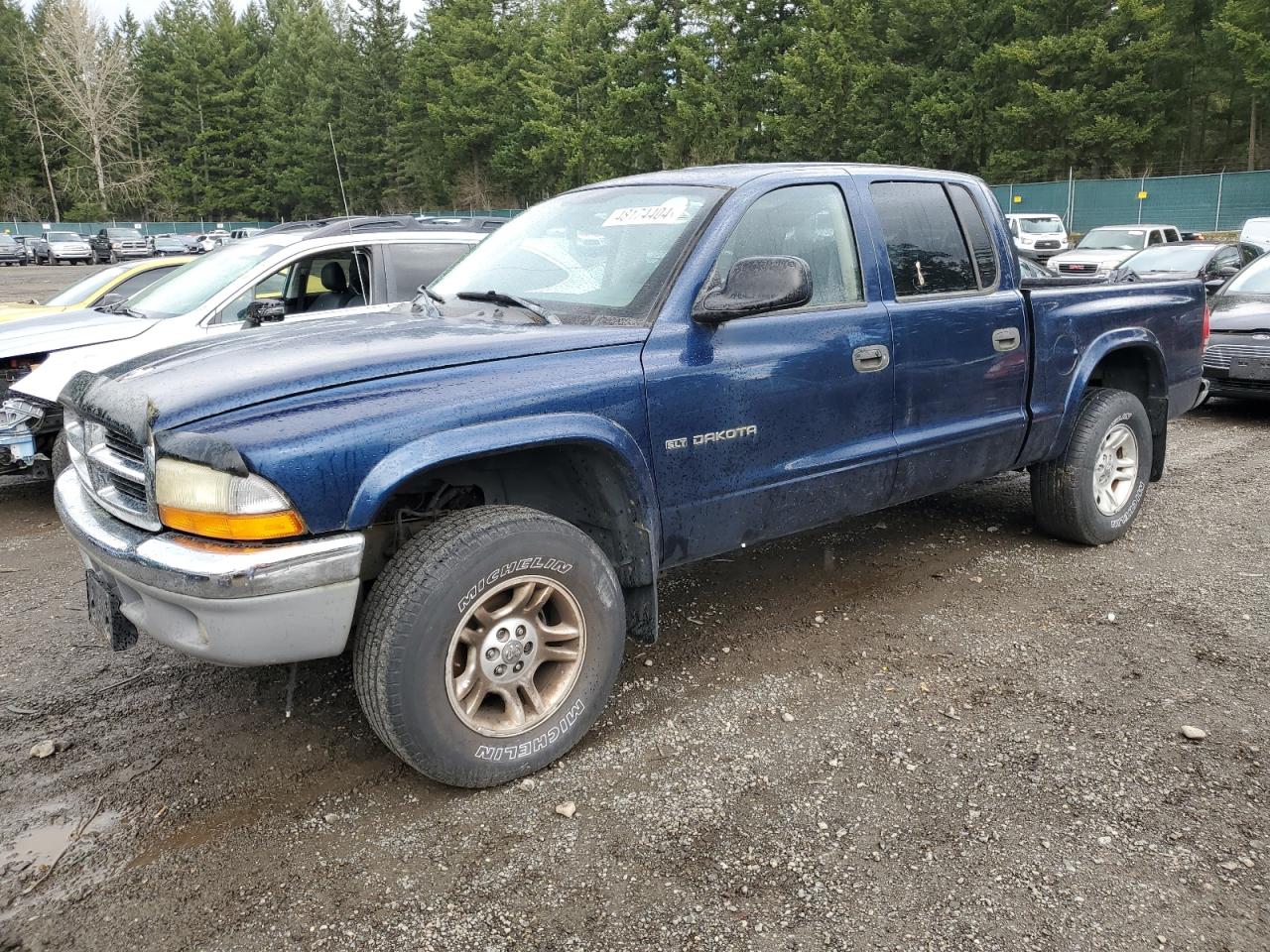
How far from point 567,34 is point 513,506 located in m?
56.1

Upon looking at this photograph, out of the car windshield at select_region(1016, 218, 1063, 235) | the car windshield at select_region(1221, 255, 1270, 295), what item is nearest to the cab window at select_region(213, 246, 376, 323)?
the car windshield at select_region(1221, 255, 1270, 295)

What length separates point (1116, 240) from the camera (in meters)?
19.9

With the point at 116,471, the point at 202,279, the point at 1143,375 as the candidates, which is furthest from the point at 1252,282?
the point at 116,471

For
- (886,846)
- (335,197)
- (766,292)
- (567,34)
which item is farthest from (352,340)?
(335,197)

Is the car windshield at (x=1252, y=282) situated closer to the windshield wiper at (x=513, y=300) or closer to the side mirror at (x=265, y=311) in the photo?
the windshield wiper at (x=513, y=300)

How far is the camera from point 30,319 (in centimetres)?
678

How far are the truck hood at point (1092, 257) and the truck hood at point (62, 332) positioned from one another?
17592 millimetres

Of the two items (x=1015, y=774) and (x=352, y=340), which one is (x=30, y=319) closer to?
(x=352, y=340)

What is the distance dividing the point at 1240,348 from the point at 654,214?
23.8 ft

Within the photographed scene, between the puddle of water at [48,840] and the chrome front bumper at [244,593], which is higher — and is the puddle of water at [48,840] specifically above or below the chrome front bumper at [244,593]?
below

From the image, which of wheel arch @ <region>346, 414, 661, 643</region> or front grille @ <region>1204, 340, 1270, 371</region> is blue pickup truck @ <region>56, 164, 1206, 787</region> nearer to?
wheel arch @ <region>346, 414, 661, 643</region>

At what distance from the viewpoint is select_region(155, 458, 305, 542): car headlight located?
7.91 ft

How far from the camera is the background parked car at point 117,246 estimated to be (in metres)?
45.6

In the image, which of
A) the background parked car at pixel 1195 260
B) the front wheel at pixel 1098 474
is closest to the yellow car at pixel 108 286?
the front wheel at pixel 1098 474
